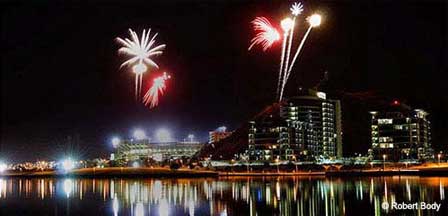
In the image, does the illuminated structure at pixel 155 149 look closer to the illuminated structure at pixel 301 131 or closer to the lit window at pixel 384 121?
the illuminated structure at pixel 301 131

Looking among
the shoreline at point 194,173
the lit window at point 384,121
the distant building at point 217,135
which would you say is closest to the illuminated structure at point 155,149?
the distant building at point 217,135

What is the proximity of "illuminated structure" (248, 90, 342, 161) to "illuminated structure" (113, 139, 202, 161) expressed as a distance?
29.3 meters

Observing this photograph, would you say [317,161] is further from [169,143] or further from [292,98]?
[169,143]

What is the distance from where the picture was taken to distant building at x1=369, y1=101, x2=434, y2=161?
231 ft

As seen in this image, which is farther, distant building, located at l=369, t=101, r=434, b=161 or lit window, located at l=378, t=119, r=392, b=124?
lit window, located at l=378, t=119, r=392, b=124

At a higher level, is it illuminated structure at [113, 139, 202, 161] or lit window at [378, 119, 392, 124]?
lit window at [378, 119, 392, 124]

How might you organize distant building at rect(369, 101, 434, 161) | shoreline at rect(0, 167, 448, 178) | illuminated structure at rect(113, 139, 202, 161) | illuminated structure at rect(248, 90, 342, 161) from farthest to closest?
1. illuminated structure at rect(113, 139, 202, 161)
2. illuminated structure at rect(248, 90, 342, 161)
3. distant building at rect(369, 101, 434, 161)
4. shoreline at rect(0, 167, 448, 178)

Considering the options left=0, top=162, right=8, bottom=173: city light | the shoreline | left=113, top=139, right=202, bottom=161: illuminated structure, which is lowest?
the shoreline

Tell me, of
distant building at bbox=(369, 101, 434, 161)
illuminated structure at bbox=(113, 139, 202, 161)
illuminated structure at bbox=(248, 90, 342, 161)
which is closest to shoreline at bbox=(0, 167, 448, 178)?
illuminated structure at bbox=(248, 90, 342, 161)

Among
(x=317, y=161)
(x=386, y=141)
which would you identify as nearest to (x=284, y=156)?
(x=317, y=161)

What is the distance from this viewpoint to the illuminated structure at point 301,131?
71.8 meters

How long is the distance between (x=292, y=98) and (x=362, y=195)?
57655 mm

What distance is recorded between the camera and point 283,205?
22328 millimetres

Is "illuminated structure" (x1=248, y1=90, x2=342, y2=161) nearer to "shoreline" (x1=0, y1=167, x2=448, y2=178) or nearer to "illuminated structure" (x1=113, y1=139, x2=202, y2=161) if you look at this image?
"shoreline" (x1=0, y1=167, x2=448, y2=178)
